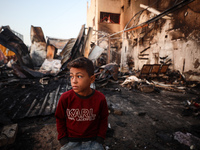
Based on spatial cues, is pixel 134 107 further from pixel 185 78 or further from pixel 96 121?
pixel 185 78

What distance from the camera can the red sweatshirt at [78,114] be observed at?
1241 mm

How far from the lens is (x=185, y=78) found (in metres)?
7.16

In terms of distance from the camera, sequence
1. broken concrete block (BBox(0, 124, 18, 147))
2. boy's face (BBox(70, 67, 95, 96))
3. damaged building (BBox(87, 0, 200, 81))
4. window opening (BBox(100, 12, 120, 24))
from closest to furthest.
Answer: boy's face (BBox(70, 67, 95, 96))
broken concrete block (BBox(0, 124, 18, 147))
damaged building (BBox(87, 0, 200, 81))
window opening (BBox(100, 12, 120, 24))

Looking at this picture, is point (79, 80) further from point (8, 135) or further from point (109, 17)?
point (109, 17)

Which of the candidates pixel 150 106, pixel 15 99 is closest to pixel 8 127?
pixel 15 99

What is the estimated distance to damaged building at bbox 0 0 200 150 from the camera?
2.27 metres

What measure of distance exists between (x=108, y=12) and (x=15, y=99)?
1773 centimetres

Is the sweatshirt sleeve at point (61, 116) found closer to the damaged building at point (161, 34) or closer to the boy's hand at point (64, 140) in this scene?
the boy's hand at point (64, 140)

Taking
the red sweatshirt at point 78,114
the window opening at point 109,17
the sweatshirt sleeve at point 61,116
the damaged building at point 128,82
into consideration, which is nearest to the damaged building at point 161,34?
the damaged building at point 128,82

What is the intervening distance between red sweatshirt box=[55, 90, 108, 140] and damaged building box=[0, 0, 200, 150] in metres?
1.05

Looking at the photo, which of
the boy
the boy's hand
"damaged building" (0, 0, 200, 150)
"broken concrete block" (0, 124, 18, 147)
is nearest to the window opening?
"damaged building" (0, 0, 200, 150)

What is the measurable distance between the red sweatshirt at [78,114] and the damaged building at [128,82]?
1053 mm

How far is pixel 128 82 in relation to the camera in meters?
6.88

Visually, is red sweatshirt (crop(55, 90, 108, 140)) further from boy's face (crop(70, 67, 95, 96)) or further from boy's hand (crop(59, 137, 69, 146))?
boy's face (crop(70, 67, 95, 96))
